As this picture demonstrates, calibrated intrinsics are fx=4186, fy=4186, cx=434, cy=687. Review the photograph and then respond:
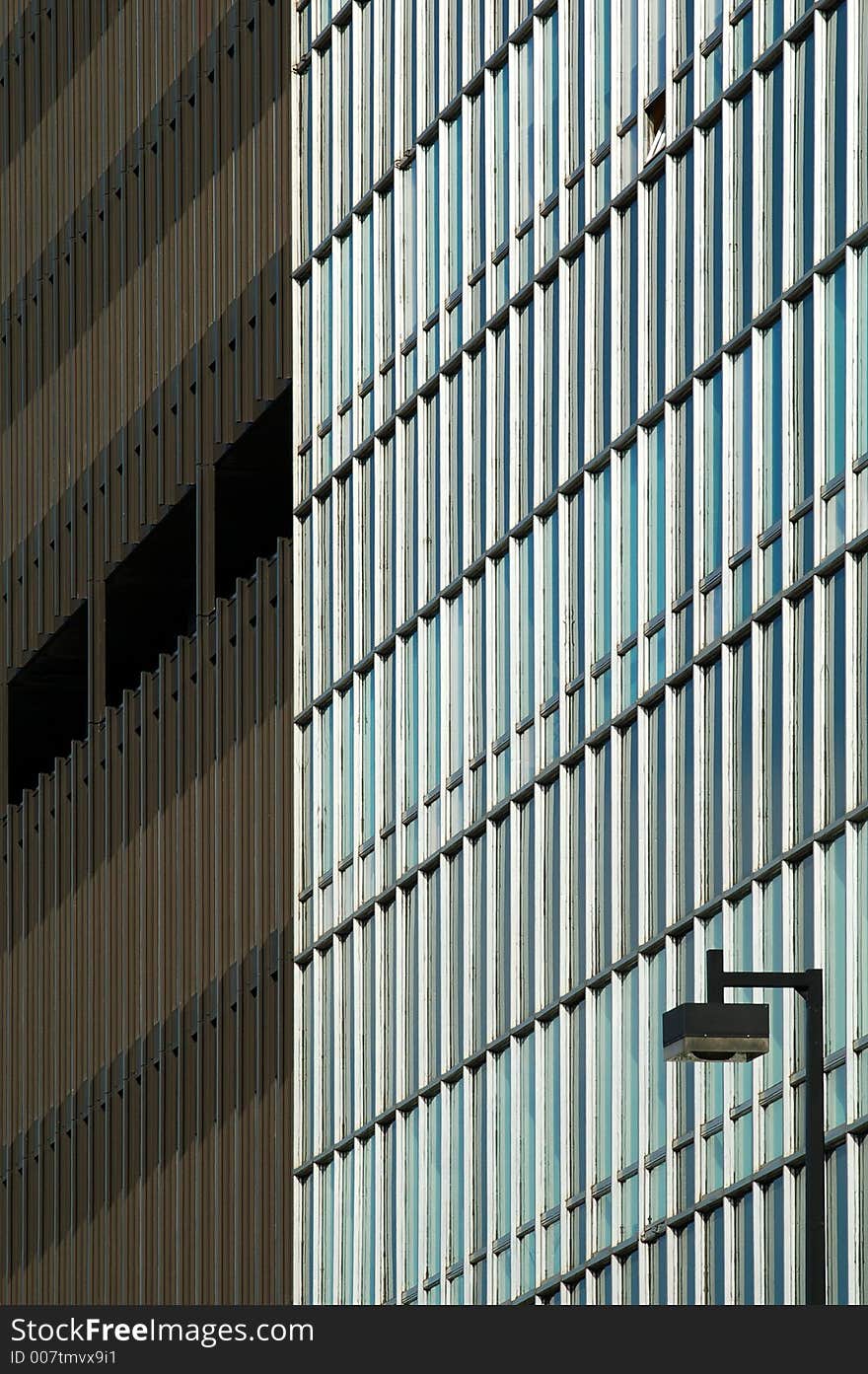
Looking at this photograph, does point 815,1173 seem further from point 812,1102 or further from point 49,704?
point 49,704

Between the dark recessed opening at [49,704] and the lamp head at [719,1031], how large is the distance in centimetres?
3537

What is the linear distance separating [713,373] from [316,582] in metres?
12.4

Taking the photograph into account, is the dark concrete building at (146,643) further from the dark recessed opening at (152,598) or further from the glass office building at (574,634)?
the glass office building at (574,634)

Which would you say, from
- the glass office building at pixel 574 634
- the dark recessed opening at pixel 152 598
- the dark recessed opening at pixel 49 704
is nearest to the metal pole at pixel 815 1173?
the glass office building at pixel 574 634

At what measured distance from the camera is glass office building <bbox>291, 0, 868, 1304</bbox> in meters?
38.1

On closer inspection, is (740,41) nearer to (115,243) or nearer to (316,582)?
(316,582)

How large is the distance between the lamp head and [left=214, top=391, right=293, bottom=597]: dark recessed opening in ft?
83.6

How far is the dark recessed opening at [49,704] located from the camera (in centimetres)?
6675

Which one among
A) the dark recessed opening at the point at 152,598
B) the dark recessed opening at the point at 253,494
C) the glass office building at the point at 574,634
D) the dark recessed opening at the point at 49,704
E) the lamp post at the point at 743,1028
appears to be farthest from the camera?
the dark recessed opening at the point at 49,704

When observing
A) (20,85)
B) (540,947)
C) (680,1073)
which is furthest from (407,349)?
(20,85)

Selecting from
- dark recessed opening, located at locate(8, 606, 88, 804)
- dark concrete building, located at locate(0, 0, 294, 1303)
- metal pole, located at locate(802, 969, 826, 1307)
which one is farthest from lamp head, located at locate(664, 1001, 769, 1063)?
dark recessed opening, located at locate(8, 606, 88, 804)

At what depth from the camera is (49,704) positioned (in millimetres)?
69438

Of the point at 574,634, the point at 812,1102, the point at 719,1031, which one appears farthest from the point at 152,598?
the point at 812,1102

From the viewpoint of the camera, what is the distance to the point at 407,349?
163ft
